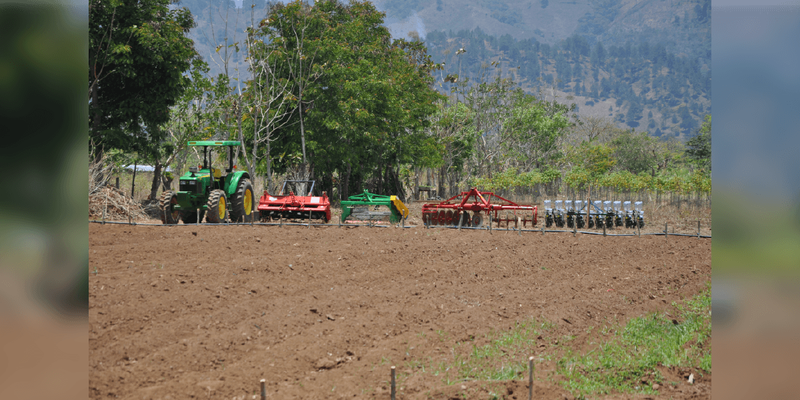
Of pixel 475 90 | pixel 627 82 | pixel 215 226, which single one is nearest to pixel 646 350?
pixel 215 226

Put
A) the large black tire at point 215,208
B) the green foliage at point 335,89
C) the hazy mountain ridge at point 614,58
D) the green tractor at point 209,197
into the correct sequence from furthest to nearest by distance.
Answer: the hazy mountain ridge at point 614,58 < the green foliage at point 335,89 < the green tractor at point 209,197 < the large black tire at point 215,208

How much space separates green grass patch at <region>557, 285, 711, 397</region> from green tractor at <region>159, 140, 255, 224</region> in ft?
28.5

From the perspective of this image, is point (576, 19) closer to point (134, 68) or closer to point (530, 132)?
point (530, 132)

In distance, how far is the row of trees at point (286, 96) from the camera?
53.0ft

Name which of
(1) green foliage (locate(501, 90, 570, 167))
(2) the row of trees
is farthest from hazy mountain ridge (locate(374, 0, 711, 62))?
(2) the row of trees

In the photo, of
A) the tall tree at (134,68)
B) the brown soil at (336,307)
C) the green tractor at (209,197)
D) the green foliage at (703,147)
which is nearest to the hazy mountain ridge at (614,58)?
the green foliage at (703,147)

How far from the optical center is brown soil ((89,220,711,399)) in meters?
4.04

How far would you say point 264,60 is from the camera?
65.1 ft

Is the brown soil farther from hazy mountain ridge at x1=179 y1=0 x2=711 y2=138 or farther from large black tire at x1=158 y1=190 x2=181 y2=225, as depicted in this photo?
hazy mountain ridge at x1=179 y1=0 x2=711 y2=138

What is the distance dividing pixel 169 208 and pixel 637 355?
10566mm

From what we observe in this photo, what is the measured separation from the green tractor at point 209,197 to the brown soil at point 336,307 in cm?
138

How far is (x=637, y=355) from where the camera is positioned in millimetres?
4953

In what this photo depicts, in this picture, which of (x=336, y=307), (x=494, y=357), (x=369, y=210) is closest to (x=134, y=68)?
(x=369, y=210)

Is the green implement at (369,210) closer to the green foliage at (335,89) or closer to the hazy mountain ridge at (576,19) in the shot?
the green foliage at (335,89)
